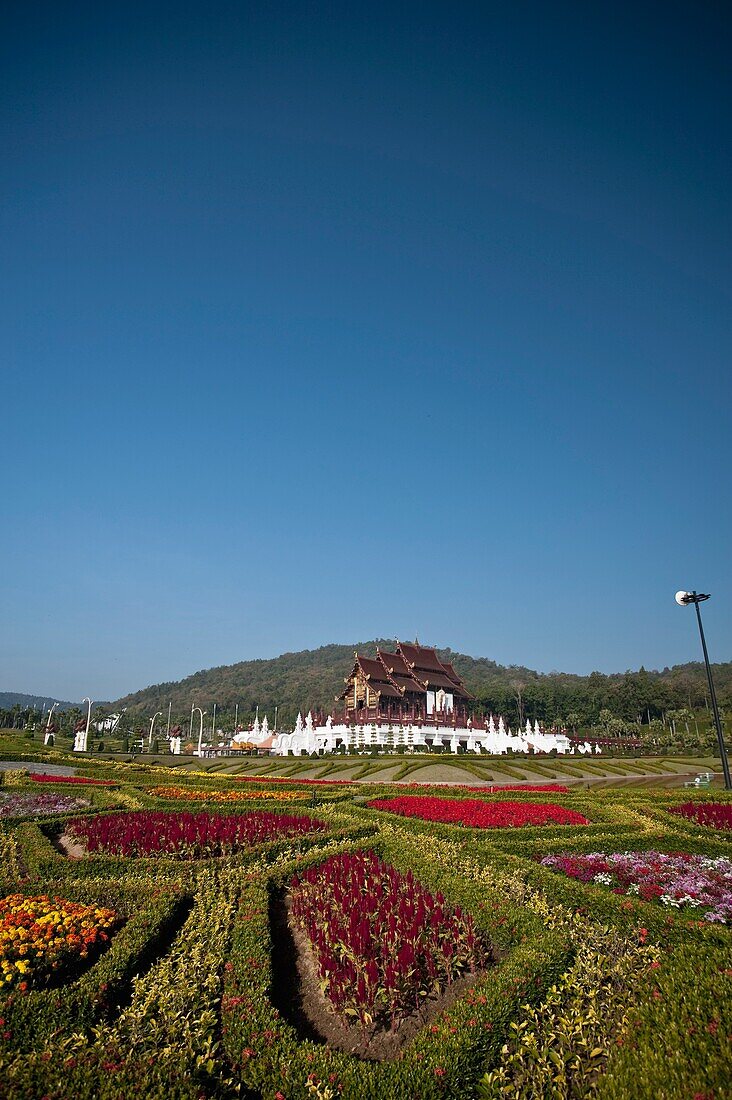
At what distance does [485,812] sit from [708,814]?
19.6 ft

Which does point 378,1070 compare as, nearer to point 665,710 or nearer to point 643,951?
point 643,951

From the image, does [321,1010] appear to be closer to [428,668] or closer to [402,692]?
[402,692]

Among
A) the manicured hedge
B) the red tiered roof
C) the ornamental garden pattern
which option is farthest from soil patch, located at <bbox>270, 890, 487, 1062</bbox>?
the red tiered roof

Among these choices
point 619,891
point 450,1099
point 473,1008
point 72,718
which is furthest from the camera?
point 72,718

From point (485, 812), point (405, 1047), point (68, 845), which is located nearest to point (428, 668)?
point (485, 812)

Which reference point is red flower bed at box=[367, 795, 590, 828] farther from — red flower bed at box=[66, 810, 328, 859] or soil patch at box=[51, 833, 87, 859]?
soil patch at box=[51, 833, 87, 859]

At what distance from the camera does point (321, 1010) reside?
721cm

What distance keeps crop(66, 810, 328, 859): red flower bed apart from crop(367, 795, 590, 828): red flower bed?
11.2 feet

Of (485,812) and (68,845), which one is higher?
(485,812)

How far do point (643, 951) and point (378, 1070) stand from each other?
3550 millimetres

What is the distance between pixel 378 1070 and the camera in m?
5.10

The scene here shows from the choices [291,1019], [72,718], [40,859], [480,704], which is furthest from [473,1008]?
[72,718]

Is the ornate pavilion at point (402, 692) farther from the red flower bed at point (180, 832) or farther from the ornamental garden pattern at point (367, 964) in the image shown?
the ornamental garden pattern at point (367, 964)

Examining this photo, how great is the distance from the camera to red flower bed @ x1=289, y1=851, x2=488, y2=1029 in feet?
22.2
